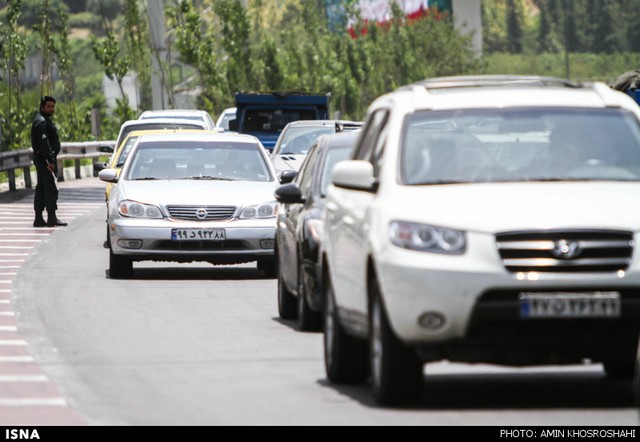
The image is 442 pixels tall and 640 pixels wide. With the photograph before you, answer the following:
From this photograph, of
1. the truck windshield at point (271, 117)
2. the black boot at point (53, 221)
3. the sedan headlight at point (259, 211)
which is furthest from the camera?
the truck windshield at point (271, 117)

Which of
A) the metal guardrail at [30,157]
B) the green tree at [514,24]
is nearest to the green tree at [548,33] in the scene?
the green tree at [514,24]

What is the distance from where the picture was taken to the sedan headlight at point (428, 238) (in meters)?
9.78

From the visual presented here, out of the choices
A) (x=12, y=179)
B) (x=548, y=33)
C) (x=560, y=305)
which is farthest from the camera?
(x=548, y=33)

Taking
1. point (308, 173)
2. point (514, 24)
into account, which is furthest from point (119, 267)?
point (514, 24)

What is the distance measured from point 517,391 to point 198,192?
993 cm

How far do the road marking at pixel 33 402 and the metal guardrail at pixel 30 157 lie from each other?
2210 centimetres

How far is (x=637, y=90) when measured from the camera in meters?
30.7

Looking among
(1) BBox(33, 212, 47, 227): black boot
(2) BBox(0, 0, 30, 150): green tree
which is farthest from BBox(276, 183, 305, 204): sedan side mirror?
(2) BBox(0, 0, 30, 150): green tree

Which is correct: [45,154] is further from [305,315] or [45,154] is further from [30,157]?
[305,315]

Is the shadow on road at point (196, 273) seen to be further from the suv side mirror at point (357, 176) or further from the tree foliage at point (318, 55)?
the tree foliage at point (318, 55)

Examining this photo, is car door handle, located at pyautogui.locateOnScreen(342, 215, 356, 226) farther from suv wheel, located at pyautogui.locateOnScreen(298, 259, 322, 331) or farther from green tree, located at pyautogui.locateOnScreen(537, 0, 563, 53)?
green tree, located at pyautogui.locateOnScreen(537, 0, 563, 53)

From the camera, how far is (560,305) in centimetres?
975

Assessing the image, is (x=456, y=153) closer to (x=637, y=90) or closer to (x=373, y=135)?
(x=373, y=135)

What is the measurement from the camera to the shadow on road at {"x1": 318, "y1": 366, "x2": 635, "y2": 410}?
Result: 10117 mm
